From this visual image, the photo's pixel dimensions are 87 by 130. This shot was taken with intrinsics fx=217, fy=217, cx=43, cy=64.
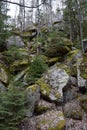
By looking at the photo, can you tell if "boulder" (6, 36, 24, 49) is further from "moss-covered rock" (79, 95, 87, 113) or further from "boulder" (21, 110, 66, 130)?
"boulder" (21, 110, 66, 130)

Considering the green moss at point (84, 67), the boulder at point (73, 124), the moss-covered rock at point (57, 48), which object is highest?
the moss-covered rock at point (57, 48)

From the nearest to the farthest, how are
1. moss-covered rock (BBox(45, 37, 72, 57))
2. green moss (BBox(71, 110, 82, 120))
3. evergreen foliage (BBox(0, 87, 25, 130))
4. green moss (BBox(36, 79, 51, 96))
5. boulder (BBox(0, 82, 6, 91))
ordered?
evergreen foliage (BBox(0, 87, 25, 130)) < green moss (BBox(71, 110, 82, 120)) < green moss (BBox(36, 79, 51, 96)) < boulder (BBox(0, 82, 6, 91)) < moss-covered rock (BBox(45, 37, 72, 57))

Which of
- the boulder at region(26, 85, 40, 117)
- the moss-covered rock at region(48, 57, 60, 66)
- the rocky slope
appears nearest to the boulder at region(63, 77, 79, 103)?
the rocky slope

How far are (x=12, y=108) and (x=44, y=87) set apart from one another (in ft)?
8.27

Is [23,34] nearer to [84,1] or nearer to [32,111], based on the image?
[84,1]

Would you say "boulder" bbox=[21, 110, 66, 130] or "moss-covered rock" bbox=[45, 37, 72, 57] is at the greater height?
"moss-covered rock" bbox=[45, 37, 72, 57]

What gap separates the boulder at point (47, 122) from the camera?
9385 millimetres

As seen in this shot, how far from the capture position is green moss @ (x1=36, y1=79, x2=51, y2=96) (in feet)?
36.8

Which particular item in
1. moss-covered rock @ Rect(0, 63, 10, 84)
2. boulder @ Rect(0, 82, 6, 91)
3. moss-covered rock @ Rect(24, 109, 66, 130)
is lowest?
moss-covered rock @ Rect(24, 109, 66, 130)

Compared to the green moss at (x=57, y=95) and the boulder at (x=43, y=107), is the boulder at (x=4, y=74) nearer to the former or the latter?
the boulder at (x=43, y=107)

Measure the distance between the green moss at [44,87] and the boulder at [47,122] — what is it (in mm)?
1216

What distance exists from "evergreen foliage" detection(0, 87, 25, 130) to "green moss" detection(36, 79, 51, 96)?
176cm

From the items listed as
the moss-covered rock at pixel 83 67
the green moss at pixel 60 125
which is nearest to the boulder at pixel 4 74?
the moss-covered rock at pixel 83 67

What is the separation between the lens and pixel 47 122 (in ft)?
31.7
